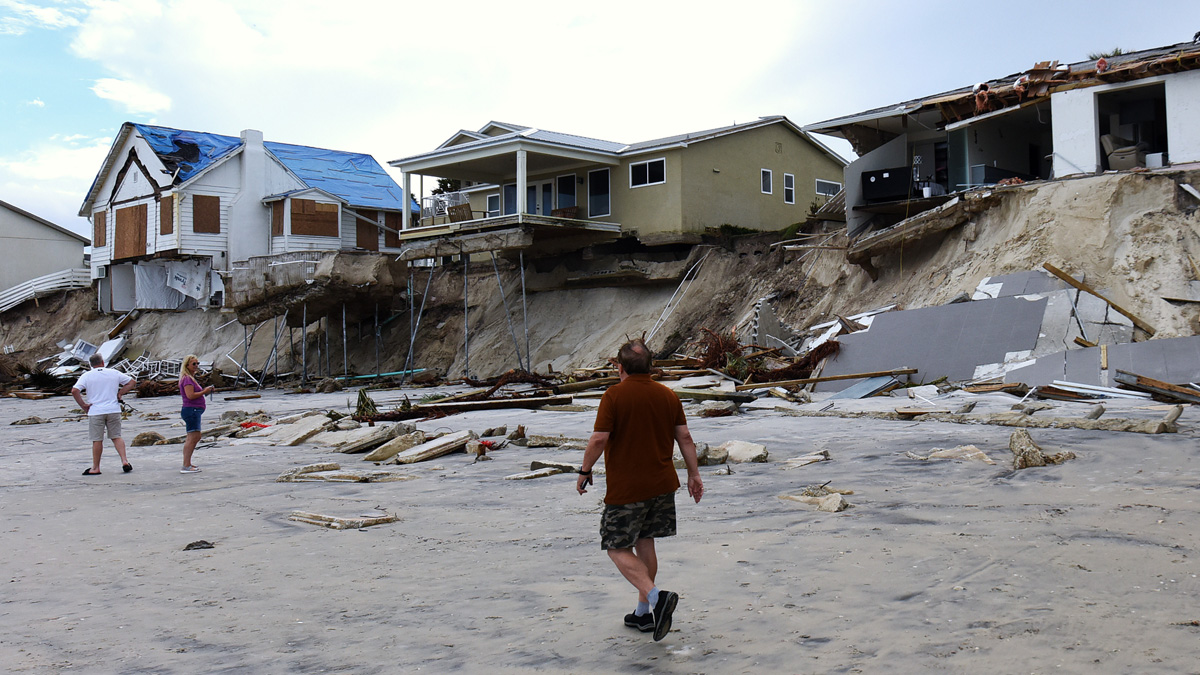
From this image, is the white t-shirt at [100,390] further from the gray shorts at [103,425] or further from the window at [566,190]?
the window at [566,190]

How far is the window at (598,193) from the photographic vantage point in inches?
1264

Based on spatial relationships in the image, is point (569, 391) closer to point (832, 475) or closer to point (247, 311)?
point (832, 475)

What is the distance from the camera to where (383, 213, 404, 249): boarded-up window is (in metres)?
43.4

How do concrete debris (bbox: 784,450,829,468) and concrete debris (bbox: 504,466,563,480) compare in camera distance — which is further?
concrete debris (bbox: 504,466,563,480)

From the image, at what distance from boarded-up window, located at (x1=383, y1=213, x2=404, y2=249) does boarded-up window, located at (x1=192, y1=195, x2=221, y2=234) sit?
22.7ft

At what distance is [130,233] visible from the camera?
4250cm

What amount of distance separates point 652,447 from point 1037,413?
9118 mm

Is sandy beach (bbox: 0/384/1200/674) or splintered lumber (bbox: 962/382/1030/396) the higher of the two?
splintered lumber (bbox: 962/382/1030/396)

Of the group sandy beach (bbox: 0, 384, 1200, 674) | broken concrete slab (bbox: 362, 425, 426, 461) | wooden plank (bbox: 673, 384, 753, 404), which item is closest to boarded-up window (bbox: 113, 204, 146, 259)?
wooden plank (bbox: 673, 384, 753, 404)

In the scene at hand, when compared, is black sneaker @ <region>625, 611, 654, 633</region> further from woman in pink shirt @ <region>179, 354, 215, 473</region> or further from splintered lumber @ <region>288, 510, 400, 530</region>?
woman in pink shirt @ <region>179, 354, 215, 473</region>

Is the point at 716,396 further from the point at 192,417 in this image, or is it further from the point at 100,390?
the point at 100,390

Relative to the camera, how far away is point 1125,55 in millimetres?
22391

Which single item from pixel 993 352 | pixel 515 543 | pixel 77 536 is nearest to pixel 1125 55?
pixel 993 352

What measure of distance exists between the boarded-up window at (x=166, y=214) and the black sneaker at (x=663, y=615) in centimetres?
4036
